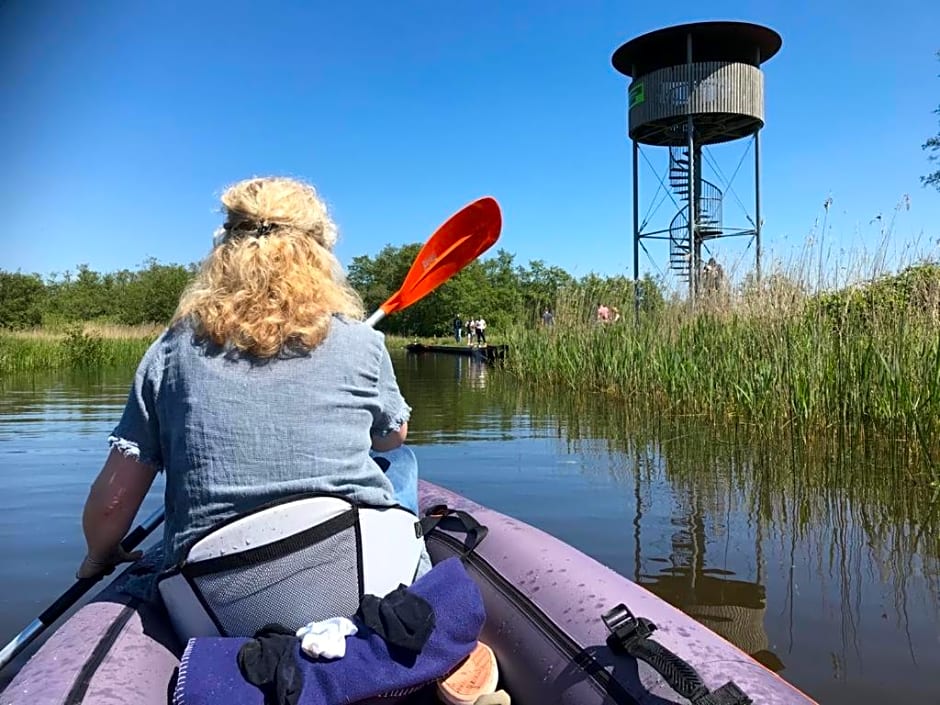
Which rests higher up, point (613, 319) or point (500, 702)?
point (613, 319)

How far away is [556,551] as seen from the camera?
215 cm

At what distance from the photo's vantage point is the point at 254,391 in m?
1.67

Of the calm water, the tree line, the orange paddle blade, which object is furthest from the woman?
the tree line

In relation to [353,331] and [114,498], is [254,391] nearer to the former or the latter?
[353,331]

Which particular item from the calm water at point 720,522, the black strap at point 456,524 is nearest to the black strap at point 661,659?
the black strap at point 456,524

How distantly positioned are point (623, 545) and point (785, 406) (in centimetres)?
295

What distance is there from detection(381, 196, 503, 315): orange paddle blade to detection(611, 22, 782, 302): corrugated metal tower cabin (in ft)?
39.0

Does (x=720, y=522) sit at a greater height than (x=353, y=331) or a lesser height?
lesser

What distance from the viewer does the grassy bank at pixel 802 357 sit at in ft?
16.9

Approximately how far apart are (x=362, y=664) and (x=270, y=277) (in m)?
0.87

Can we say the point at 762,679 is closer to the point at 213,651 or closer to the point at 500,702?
the point at 500,702

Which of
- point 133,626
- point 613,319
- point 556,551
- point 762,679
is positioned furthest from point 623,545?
point 613,319

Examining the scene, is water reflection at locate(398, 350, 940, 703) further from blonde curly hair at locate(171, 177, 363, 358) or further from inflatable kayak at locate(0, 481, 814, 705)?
blonde curly hair at locate(171, 177, 363, 358)

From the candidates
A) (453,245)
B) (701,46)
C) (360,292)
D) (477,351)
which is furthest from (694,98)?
(360,292)
